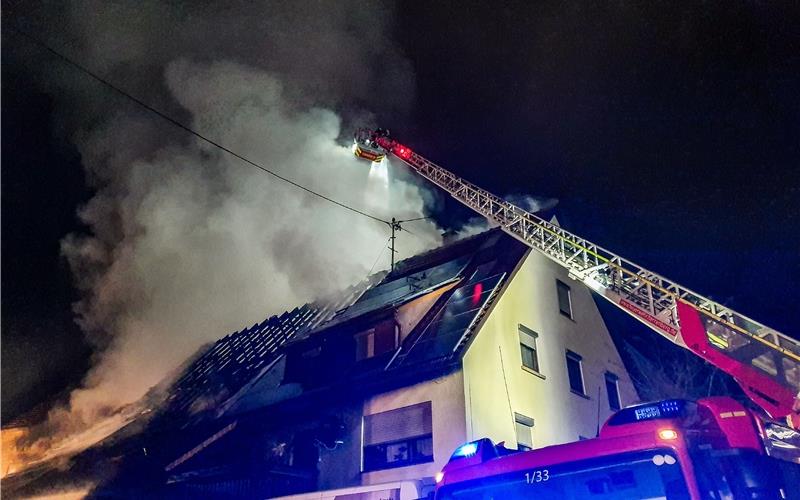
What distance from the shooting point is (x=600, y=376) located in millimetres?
13734

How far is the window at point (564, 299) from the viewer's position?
13651 millimetres

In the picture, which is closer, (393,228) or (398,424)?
(398,424)

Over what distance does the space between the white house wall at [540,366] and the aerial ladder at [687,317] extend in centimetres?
165

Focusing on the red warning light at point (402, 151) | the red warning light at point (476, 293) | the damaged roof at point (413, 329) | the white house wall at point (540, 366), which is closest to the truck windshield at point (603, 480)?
the white house wall at point (540, 366)

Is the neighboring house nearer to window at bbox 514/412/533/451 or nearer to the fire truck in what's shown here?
window at bbox 514/412/533/451

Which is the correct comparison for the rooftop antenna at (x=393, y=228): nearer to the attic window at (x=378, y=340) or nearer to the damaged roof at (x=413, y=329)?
the damaged roof at (x=413, y=329)

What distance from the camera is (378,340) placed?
12.1 meters

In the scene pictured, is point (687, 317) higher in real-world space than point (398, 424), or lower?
higher

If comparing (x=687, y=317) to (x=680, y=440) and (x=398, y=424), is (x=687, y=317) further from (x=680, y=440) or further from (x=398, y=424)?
(x=398, y=424)

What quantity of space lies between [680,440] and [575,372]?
26.4 feet

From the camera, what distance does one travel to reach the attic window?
11.8m

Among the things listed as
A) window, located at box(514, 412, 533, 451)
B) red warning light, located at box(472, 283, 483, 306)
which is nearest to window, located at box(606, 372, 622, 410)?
window, located at box(514, 412, 533, 451)

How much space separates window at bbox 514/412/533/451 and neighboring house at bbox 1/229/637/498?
0.04 meters

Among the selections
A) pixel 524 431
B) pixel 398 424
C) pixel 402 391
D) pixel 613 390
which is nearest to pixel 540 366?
pixel 524 431
